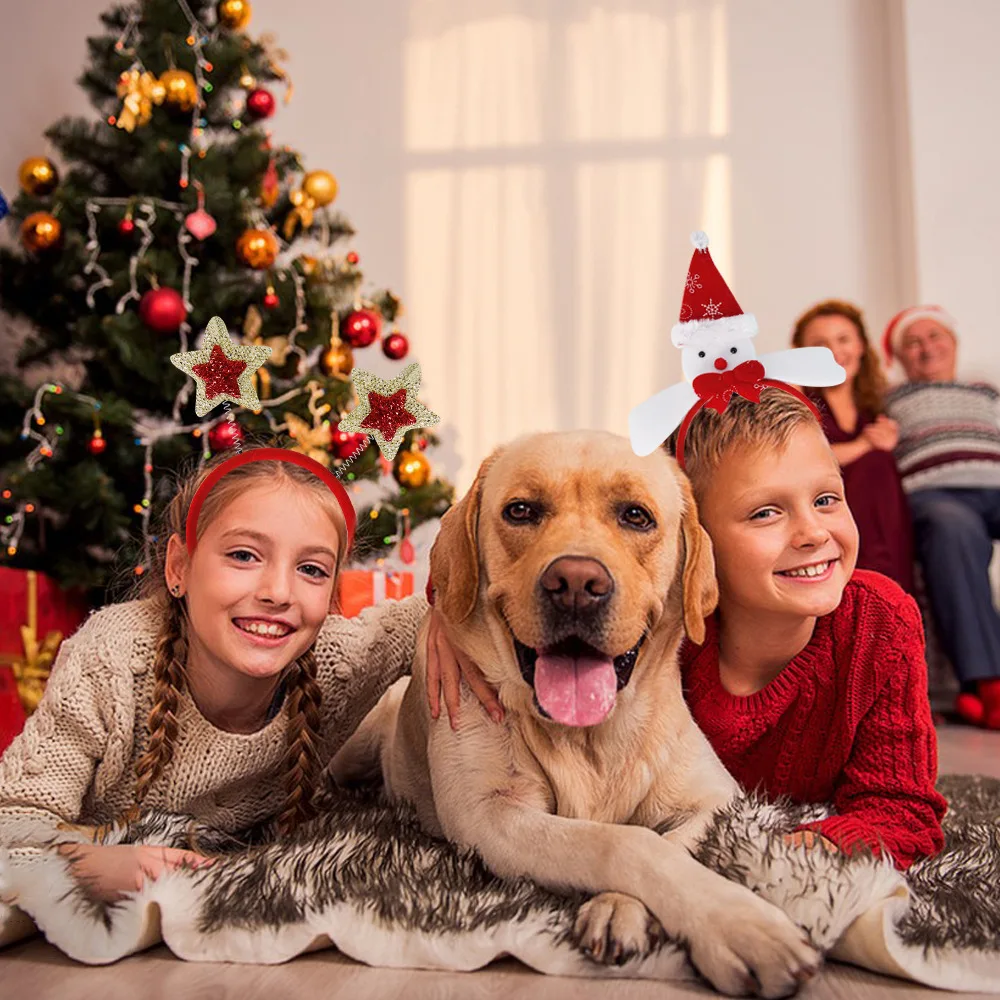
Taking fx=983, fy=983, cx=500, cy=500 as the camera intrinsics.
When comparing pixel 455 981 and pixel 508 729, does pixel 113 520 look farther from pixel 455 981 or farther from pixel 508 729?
pixel 455 981

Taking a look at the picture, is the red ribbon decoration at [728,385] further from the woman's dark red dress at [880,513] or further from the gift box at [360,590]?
the woman's dark red dress at [880,513]

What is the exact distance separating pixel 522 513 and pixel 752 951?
0.72m

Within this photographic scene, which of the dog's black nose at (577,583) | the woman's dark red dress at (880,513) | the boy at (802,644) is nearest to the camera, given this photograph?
the dog's black nose at (577,583)

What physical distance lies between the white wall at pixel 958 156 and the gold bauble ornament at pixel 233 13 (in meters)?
3.67

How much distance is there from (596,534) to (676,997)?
650 mm

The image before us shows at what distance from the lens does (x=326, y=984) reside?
4.05ft

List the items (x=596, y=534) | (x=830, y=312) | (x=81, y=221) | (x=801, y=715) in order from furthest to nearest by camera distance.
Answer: (x=830, y=312) → (x=81, y=221) → (x=801, y=715) → (x=596, y=534)

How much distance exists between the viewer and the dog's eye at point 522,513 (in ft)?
5.24

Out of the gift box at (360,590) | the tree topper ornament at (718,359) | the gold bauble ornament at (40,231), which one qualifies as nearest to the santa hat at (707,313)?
the tree topper ornament at (718,359)

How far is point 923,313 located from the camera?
5.09 meters

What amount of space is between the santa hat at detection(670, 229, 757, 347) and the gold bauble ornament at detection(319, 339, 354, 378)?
243cm

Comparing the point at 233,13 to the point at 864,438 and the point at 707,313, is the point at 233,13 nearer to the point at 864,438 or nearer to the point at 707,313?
the point at 707,313

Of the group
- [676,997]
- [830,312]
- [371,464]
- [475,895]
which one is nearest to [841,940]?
[676,997]

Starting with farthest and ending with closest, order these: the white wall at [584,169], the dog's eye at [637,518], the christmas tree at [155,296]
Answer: the white wall at [584,169], the christmas tree at [155,296], the dog's eye at [637,518]
